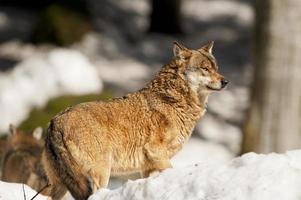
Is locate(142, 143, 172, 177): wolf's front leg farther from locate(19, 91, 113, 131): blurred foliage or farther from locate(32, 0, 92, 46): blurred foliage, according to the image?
locate(32, 0, 92, 46): blurred foliage

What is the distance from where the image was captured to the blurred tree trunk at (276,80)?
15.8m

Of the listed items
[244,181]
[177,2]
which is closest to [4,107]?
[177,2]

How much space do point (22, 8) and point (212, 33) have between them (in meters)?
4.85

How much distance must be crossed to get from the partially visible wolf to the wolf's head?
3.06m

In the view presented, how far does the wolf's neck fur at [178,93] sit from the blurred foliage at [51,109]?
7326 mm

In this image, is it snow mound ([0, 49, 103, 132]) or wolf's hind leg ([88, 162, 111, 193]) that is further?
snow mound ([0, 49, 103, 132])

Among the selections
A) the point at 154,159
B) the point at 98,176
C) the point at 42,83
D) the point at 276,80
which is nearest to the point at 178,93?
the point at 154,159

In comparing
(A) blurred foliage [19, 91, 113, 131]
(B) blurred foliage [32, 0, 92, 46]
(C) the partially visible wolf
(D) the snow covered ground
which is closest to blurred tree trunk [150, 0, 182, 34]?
(B) blurred foliage [32, 0, 92, 46]

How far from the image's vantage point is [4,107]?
18703 millimetres

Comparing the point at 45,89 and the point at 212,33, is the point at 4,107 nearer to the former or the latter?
the point at 45,89

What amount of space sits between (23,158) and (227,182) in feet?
21.0

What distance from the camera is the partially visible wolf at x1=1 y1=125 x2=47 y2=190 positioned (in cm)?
1258

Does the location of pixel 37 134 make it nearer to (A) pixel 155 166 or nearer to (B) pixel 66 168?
(A) pixel 155 166

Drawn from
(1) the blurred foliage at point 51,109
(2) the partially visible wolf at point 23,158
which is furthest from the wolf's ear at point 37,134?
(1) the blurred foliage at point 51,109
